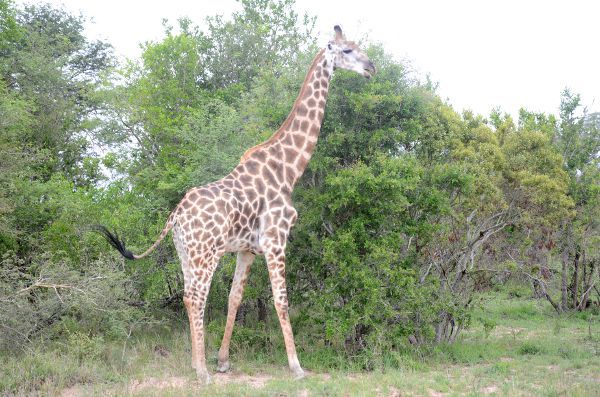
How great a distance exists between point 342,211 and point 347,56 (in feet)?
7.83

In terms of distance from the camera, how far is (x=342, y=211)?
9570 mm

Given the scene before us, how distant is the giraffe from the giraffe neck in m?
0.02

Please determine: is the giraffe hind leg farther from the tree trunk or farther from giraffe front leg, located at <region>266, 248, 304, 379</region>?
the tree trunk

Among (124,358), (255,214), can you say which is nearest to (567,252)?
(255,214)

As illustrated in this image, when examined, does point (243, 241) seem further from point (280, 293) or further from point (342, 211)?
point (342, 211)

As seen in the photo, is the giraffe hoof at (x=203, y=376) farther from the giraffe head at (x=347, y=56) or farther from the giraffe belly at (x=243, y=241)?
the giraffe head at (x=347, y=56)

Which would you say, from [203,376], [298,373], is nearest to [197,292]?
[203,376]

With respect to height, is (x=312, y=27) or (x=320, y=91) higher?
(x=312, y=27)

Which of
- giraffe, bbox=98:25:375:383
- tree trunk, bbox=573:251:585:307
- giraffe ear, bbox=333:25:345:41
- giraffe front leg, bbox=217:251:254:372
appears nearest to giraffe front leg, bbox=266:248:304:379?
giraffe, bbox=98:25:375:383

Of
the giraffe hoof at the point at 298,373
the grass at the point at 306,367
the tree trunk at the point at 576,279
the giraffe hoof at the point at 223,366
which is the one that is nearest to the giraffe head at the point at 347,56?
the grass at the point at 306,367

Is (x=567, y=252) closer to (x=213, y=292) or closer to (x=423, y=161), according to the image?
(x=423, y=161)

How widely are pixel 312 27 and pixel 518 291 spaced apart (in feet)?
44.5

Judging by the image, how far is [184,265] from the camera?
28.4 ft

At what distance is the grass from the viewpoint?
Answer: 7.48 meters
